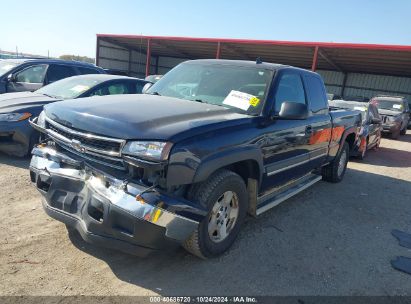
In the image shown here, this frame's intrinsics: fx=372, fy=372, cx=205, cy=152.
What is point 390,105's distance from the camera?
1634cm

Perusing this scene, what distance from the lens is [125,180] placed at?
111 inches

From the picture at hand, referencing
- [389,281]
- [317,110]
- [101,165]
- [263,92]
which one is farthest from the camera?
[317,110]

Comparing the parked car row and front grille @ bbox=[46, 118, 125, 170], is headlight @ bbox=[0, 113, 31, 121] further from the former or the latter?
the parked car row

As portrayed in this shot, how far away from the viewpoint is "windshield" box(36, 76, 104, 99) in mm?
6609

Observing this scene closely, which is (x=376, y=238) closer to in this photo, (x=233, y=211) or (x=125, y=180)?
(x=233, y=211)

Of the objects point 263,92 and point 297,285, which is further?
point 263,92

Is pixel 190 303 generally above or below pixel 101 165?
below

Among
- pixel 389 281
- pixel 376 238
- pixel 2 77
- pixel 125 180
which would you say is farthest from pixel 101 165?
pixel 2 77

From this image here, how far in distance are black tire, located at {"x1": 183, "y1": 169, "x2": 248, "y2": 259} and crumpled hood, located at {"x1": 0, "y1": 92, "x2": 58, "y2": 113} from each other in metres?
4.19

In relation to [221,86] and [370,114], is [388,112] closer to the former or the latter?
[370,114]

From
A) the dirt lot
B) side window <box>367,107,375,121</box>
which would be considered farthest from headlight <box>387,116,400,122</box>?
the dirt lot

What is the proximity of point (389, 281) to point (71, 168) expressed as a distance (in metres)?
3.04

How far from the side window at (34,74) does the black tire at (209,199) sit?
6.64 meters

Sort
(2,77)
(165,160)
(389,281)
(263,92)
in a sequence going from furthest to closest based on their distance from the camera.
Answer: (2,77)
(263,92)
(389,281)
(165,160)
